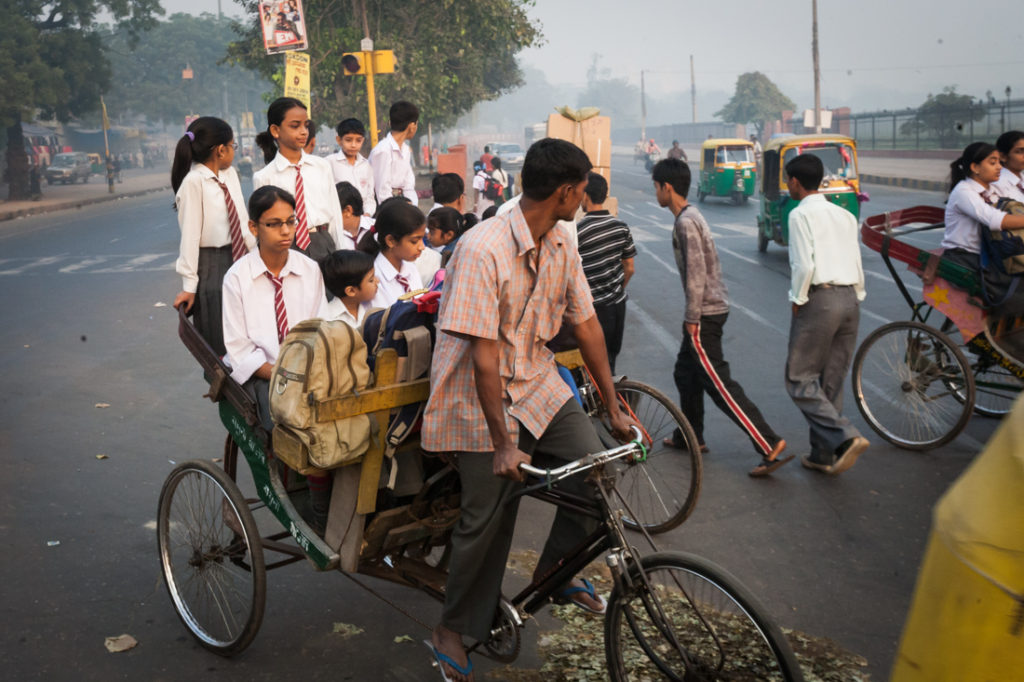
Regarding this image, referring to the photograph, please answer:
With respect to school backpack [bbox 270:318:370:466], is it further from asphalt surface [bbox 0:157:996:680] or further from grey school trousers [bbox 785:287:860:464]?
grey school trousers [bbox 785:287:860:464]

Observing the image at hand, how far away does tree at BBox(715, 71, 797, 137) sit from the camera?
75.2 metres

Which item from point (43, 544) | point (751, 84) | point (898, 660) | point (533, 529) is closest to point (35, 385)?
point (43, 544)

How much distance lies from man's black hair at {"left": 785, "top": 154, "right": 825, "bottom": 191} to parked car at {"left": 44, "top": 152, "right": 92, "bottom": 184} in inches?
1967

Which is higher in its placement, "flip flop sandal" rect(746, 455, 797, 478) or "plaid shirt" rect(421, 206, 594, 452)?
"plaid shirt" rect(421, 206, 594, 452)

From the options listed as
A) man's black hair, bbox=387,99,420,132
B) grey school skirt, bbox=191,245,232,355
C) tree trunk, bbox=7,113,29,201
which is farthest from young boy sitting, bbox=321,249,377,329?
tree trunk, bbox=7,113,29,201

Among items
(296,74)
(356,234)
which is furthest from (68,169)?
Result: (356,234)

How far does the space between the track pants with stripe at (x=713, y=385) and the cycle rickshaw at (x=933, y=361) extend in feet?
3.52

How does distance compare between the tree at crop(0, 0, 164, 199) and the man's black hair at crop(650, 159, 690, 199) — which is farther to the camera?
the tree at crop(0, 0, 164, 199)

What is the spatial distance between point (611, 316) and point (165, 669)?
305 centimetres

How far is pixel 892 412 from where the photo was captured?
21.2 feet

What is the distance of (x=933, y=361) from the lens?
232 inches

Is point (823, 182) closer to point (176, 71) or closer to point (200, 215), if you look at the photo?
point (200, 215)

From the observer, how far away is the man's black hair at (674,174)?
5.41 metres

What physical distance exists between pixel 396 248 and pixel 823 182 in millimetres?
12620
